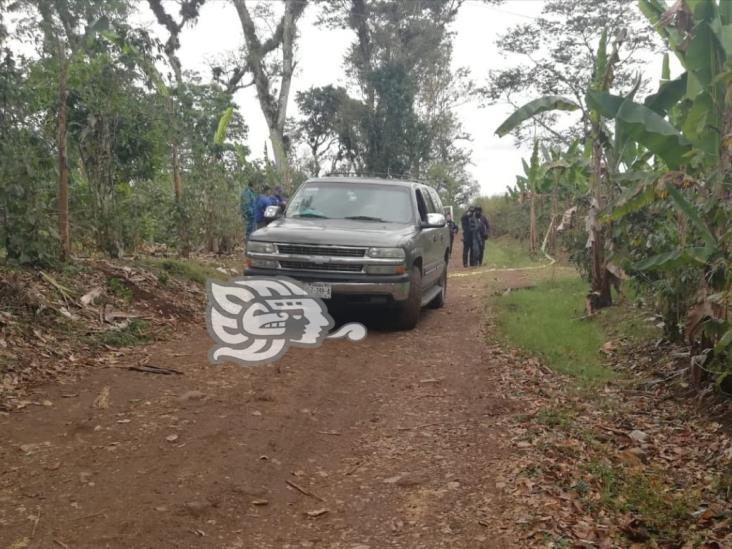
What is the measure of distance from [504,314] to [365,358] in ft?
A: 10.8

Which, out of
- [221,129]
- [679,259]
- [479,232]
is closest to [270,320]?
[679,259]

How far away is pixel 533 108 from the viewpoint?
26.9 feet

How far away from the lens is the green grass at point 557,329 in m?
6.98

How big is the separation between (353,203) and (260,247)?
1.60m

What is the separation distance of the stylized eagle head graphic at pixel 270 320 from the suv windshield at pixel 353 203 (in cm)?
125

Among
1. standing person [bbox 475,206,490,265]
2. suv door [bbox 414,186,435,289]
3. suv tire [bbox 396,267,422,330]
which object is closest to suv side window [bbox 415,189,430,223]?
suv door [bbox 414,186,435,289]

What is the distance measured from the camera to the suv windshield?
28.8ft

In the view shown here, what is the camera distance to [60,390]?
213 inches

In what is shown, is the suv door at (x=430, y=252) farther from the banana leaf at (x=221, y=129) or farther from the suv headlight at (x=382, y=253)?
the banana leaf at (x=221, y=129)

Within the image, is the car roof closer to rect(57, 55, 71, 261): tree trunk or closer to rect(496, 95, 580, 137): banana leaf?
rect(496, 95, 580, 137): banana leaf

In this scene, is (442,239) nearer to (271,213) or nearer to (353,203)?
(353,203)

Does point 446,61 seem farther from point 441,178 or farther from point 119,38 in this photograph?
point 119,38

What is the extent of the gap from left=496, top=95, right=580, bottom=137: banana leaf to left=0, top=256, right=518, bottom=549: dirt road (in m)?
3.11

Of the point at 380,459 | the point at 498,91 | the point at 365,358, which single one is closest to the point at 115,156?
the point at 365,358
